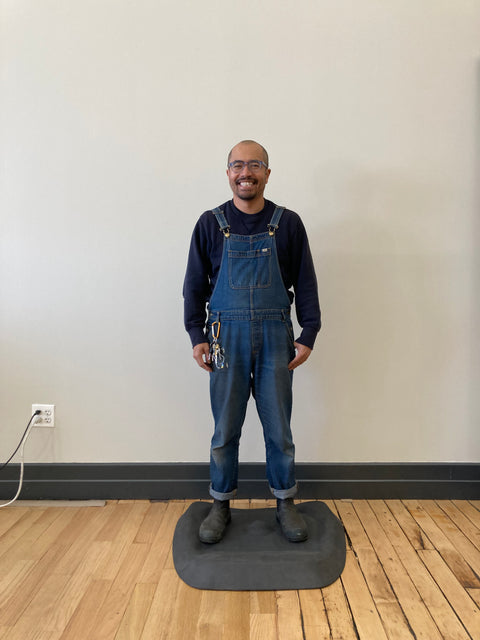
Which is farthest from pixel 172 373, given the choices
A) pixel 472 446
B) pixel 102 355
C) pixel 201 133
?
pixel 472 446

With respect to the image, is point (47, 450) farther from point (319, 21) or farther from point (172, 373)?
point (319, 21)

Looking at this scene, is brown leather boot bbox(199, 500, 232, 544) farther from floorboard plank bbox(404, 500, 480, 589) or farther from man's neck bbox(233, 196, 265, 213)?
man's neck bbox(233, 196, 265, 213)

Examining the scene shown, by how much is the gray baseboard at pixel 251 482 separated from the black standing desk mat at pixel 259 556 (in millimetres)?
273

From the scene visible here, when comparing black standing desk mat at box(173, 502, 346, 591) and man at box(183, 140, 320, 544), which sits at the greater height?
man at box(183, 140, 320, 544)

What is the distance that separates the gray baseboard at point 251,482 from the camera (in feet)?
7.19

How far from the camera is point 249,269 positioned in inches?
68.9

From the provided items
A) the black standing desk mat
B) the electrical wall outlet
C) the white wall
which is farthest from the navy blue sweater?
the electrical wall outlet

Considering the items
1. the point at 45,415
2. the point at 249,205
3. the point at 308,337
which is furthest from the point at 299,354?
the point at 45,415

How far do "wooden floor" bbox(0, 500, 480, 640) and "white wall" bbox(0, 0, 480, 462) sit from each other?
37cm

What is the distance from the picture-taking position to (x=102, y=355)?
221 centimetres

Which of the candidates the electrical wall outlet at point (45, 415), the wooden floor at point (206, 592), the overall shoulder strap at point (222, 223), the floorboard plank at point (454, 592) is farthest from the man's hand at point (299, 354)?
the electrical wall outlet at point (45, 415)

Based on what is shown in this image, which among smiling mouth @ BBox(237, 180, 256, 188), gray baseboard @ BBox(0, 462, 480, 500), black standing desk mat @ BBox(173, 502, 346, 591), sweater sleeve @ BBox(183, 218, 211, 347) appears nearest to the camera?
black standing desk mat @ BBox(173, 502, 346, 591)

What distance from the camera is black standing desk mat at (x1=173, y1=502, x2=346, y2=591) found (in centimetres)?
156

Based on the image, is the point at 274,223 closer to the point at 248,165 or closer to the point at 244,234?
the point at 244,234
